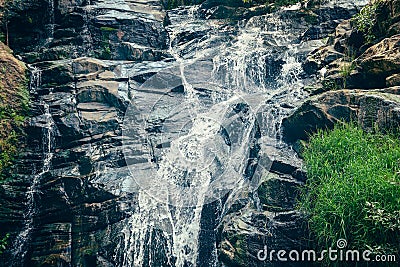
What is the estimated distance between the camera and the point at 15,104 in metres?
8.83

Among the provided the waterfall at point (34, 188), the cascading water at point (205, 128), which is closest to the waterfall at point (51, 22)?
the waterfall at point (34, 188)

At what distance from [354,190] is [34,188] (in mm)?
6076

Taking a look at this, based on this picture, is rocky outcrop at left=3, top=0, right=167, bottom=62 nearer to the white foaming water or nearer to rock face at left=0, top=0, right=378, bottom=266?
rock face at left=0, top=0, right=378, bottom=266

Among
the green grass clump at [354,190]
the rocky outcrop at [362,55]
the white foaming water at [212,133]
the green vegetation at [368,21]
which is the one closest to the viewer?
the green grass clump at [354,190]

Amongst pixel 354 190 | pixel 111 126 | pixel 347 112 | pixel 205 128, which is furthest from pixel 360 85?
pixel 111 126

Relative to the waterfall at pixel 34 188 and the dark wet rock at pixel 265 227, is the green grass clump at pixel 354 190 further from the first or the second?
the waterfall at pixel 34 188

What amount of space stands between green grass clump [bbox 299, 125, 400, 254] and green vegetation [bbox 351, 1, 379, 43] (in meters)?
3.04

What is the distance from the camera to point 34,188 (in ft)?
25.1

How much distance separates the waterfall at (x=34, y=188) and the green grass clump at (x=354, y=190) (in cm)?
521

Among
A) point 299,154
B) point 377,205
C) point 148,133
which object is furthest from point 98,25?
point 377,205

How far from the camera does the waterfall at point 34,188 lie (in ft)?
23.7

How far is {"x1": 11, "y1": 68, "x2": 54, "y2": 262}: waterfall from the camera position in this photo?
7227 mm

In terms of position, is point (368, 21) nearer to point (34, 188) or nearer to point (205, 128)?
point (205, 128)

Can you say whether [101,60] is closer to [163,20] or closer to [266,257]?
[163,20]
